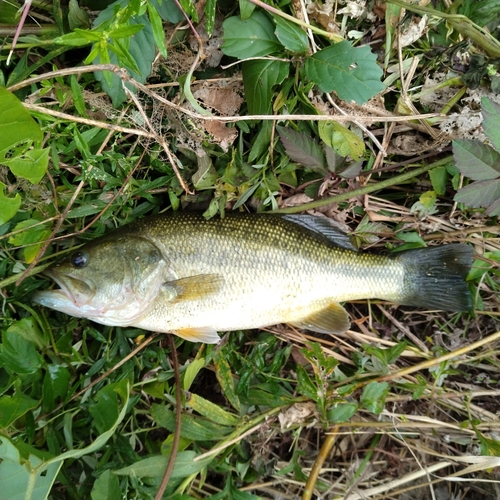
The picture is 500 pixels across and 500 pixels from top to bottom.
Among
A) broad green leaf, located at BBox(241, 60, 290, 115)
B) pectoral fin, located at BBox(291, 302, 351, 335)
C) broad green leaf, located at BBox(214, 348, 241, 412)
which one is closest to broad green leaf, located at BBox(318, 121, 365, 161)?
broad green leaf, located at BBox(241, 60, 290, 115)

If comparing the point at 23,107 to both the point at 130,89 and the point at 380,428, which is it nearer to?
the point at 130,89

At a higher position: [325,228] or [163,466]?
[325,228]

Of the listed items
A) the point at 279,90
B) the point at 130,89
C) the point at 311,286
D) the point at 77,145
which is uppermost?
the point at 130,89

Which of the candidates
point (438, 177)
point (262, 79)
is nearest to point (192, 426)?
point (262, 79)

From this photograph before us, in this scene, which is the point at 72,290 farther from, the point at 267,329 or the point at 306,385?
the point at 306,385

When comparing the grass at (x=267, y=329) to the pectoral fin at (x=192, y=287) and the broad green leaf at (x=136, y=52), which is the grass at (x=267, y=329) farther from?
the pectoral fin at (x=192, y=287)

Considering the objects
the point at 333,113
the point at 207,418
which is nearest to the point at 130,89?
the point at 333,113

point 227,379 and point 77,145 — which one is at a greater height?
point 77,145
